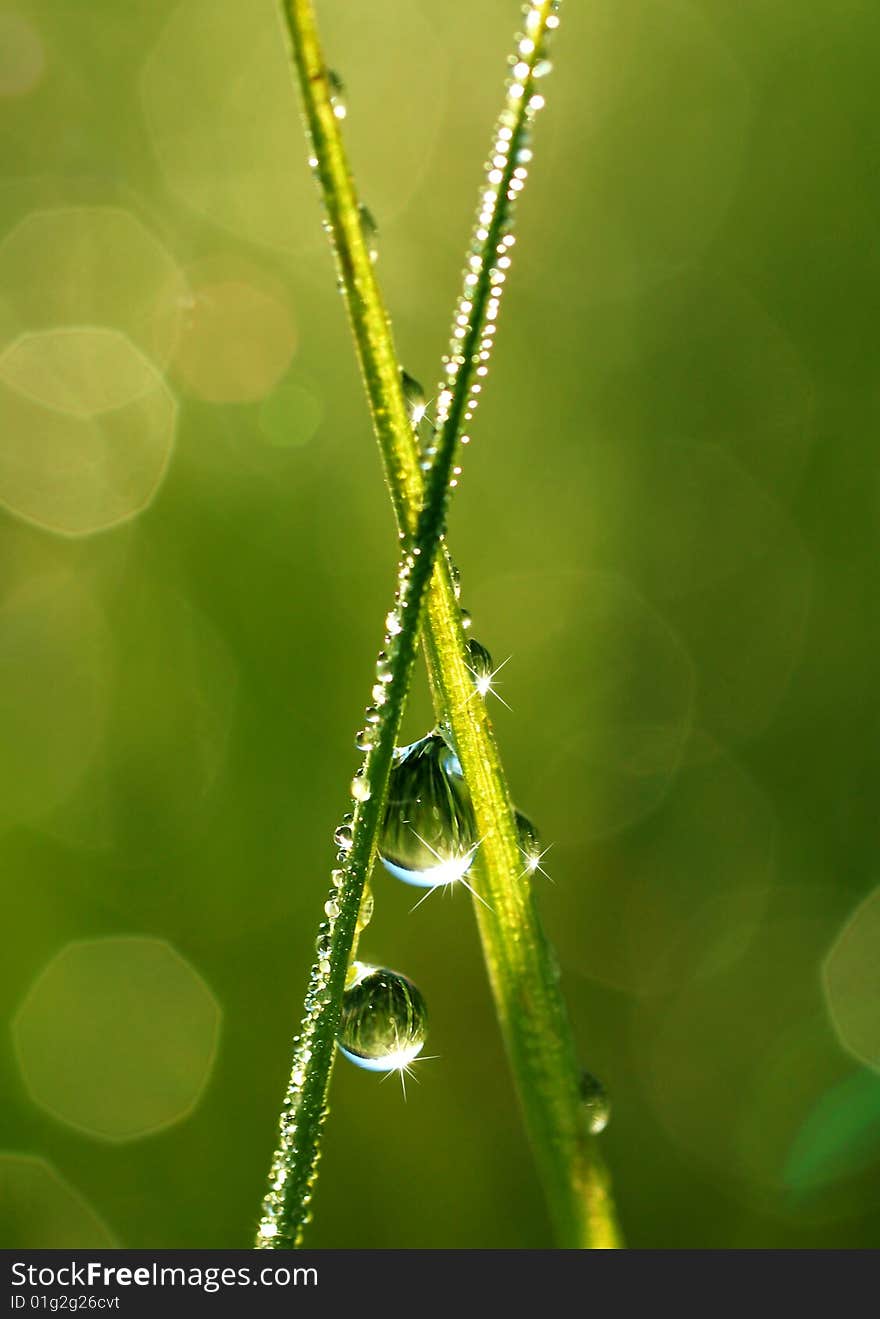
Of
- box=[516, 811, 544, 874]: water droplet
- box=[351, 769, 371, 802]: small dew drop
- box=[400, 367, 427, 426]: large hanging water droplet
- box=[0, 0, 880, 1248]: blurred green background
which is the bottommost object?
box=[351, 769, 371, 802]: small dew drop

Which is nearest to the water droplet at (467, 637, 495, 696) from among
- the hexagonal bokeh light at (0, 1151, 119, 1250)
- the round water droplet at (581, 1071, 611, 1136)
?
the round water droplet at (581, 1071, 611, 1136)

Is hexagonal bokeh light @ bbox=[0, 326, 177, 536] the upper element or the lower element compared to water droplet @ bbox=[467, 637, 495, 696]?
upper

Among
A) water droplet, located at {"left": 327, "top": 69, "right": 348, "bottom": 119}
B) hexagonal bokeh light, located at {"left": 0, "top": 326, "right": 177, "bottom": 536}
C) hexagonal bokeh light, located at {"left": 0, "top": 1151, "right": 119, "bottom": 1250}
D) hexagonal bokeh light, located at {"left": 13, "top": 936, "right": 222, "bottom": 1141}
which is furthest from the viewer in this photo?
hexagonal bokeh light, located at {"left": 0, "top": 326, "right": 177, "bottom": 536}

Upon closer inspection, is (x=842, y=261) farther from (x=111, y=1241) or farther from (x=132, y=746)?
(x=111, y=1241)

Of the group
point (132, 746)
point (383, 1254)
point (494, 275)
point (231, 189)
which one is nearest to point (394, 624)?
point (494, 275)

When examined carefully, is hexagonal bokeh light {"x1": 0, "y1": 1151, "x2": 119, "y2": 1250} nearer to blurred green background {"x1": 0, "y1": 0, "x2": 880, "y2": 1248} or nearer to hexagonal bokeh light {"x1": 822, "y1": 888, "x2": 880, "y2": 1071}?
blurred green background {"x1": 0, "y1": 0, "x2": 880, "y2": 1248}

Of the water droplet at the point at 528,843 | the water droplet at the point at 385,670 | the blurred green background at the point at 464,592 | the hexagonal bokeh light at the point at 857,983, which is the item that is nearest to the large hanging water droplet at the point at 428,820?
the water droplet at the point at 528,843
